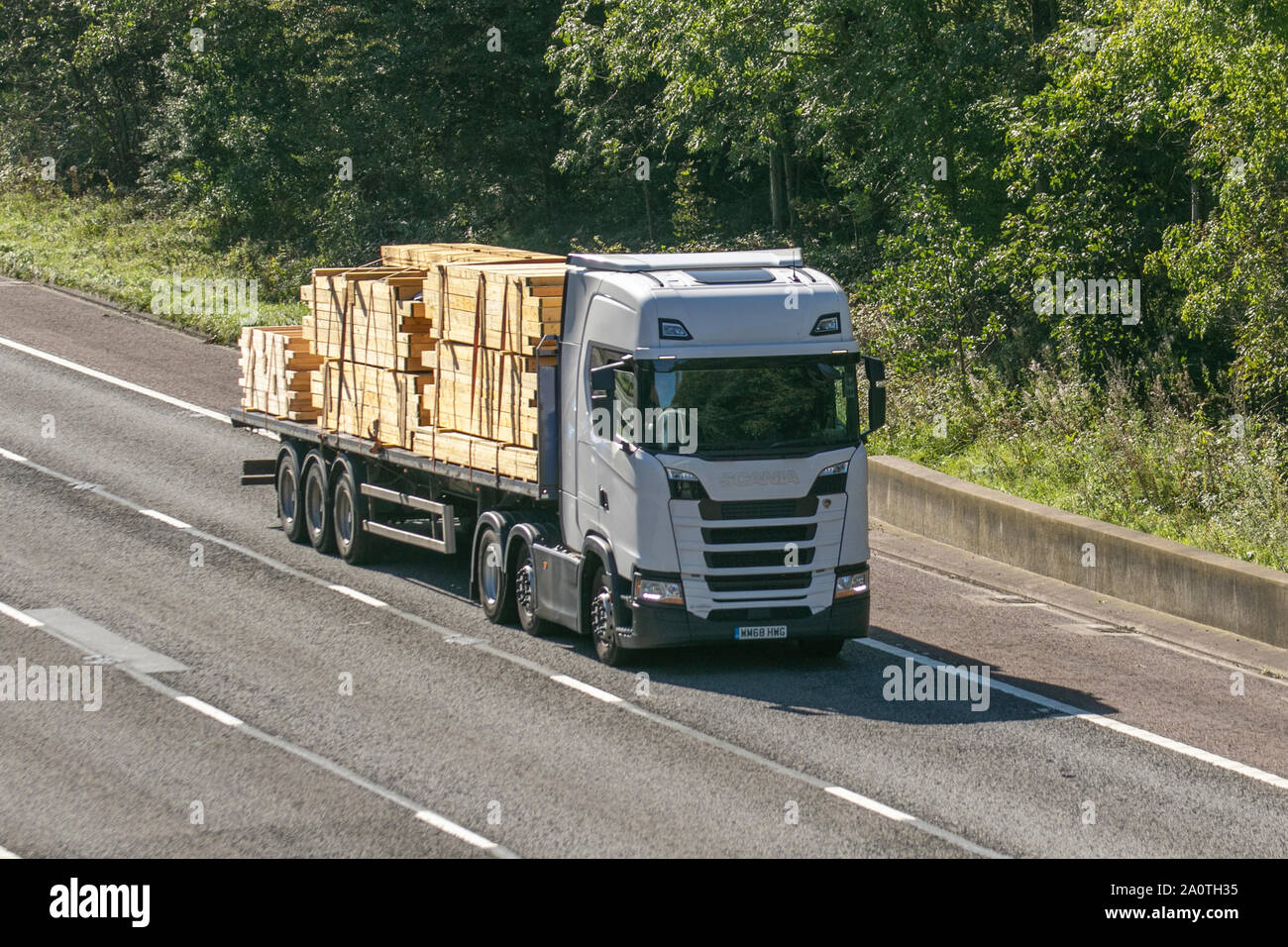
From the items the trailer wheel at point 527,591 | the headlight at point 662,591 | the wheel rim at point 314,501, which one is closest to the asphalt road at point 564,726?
the trailer wheel at point 527,591

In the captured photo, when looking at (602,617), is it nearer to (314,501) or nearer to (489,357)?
(489,357)

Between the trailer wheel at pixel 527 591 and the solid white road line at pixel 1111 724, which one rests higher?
the trailer wheel at pixel 527 591

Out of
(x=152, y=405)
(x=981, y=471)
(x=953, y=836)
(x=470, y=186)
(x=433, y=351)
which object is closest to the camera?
(x=953, y=836)

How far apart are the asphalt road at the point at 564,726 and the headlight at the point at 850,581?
0.71m

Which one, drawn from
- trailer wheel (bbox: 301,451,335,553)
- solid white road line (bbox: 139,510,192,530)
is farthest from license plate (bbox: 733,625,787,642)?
solid white road line (bbox: 139,510,192,530)

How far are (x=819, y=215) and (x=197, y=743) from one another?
2557 centimetres

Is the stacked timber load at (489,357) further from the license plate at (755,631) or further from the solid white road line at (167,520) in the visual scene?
the solid white road line at (167,520)

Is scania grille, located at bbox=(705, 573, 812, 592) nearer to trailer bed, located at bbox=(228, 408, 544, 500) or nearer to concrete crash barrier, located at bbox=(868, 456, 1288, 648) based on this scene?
trailer bed, located at bbox=(228, 408, 544, 500)

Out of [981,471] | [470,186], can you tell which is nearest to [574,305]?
[981,471]

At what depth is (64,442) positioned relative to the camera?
24750 millimetres

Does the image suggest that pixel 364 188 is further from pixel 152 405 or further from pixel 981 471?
pixel 981 471

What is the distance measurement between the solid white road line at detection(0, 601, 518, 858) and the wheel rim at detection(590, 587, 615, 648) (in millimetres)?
3237

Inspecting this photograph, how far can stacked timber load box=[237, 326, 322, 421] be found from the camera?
20375 millimetres

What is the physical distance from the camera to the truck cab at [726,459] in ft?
47.2
